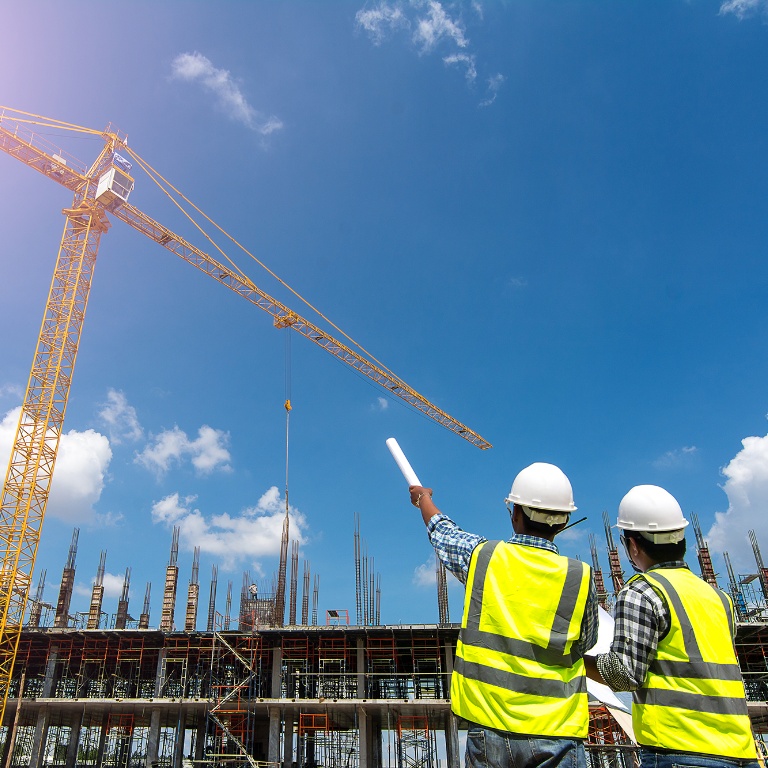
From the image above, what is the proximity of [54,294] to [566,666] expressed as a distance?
35.3 m

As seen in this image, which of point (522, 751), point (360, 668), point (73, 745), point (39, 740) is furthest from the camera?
point (73, 745)

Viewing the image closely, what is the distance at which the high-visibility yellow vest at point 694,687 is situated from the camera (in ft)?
8.08

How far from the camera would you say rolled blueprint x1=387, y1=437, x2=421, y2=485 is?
2.96 metres

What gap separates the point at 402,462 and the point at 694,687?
5.25 feet

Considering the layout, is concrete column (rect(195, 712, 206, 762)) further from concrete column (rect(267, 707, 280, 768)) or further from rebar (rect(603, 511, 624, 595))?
rebar (rect(603, 511, 624, 595))

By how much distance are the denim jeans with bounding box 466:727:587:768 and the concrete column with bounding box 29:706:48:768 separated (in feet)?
Answer: 107

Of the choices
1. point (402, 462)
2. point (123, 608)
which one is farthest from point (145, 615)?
point (402, 462)

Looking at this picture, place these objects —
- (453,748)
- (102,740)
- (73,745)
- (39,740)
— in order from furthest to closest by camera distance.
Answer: (102,740) → (73,745) → (39,740) → (453,748)

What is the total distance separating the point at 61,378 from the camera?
101 feet

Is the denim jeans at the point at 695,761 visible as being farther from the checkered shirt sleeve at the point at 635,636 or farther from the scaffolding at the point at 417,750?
the scaffolding at the point at 417,750

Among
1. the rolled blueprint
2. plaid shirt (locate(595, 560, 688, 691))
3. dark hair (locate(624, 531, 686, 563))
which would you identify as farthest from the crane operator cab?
plaid shirt (locate(595, 560, 688, 691))

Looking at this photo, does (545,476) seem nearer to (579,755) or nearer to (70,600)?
(579,755)

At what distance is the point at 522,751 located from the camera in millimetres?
2201

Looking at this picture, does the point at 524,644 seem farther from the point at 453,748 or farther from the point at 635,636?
the point at 453,748
